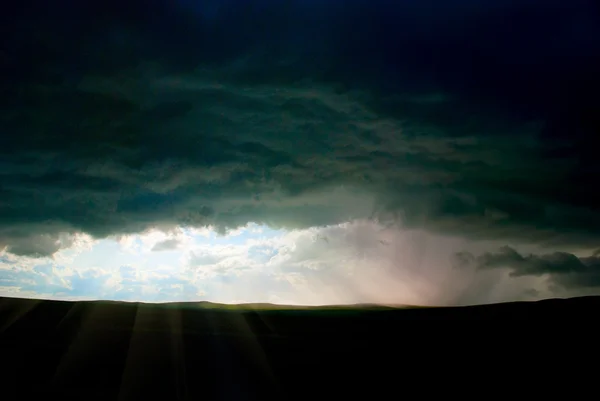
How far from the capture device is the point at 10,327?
85.8 feet

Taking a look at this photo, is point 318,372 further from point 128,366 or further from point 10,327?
point 10,327

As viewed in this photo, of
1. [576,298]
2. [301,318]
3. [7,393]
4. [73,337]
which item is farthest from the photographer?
[576,298]

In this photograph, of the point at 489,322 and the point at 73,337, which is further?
the point at 489,322

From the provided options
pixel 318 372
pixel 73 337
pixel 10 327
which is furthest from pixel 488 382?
pixel 10 327

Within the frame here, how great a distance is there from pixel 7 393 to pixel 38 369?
3.02 m

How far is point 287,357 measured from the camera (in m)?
21.5

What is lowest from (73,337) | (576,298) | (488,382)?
(488,382)

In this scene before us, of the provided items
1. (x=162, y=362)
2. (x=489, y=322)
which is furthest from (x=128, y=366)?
(x=489, y=322)

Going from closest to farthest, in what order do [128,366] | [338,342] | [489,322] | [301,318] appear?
A: [128,366], [338,342], [489,322], [301,318]

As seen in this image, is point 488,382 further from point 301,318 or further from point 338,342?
point 301,318

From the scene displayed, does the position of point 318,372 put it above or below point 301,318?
below

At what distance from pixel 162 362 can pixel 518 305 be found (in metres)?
32.2

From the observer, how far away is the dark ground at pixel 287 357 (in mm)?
16453

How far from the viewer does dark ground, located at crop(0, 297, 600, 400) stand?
1645 centimetres
